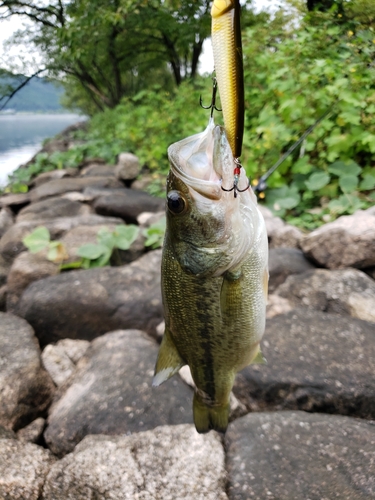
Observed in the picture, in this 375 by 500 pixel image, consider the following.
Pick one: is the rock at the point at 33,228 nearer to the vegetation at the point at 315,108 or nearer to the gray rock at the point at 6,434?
the vegetation at the point at 315,108

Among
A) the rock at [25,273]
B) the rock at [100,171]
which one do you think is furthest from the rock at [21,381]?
the rock at [100,171]

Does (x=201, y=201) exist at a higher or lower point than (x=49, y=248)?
higher

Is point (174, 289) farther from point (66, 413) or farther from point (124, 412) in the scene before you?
point (66, 413)

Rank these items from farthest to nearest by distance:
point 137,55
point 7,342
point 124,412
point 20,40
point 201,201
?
point 137,55
point 20,40
point 7,342
point 124,412
point 201,201

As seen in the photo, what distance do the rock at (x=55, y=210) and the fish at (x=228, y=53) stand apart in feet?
21.1

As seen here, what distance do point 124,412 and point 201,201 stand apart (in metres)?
1.96

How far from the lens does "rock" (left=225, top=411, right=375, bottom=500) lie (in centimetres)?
201

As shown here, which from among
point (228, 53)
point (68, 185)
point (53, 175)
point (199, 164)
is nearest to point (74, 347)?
point (199, 164)

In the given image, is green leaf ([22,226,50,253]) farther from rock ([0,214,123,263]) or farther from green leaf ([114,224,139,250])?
green leaf ([114,224,139,250])

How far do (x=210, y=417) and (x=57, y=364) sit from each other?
218 centimetres

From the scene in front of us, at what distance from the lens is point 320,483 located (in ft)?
6.68

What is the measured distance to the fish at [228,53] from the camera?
0.89 meters

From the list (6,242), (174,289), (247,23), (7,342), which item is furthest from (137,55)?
(174,289)

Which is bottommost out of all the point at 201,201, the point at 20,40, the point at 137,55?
the point at 137,55
